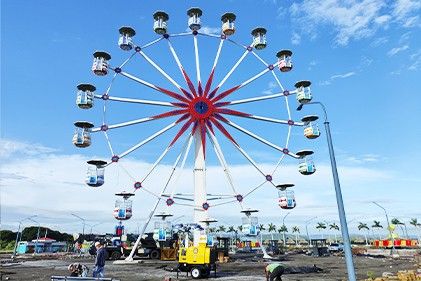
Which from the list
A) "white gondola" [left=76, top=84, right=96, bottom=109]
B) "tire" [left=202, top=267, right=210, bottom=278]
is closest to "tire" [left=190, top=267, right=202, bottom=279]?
"tire" [left=202, top=267, right=210, bottom=278]

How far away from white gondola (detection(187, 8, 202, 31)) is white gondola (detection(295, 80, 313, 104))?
11151 millimetres

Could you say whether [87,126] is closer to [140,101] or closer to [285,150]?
[140,101]

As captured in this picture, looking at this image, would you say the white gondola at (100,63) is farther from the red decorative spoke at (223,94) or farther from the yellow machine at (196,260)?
the yellow machine at (196,260)

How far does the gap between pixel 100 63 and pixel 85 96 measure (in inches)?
128

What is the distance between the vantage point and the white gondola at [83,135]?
3212 centimetres

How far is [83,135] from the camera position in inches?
1272

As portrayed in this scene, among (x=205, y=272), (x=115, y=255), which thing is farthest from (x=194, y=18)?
(x=115, y=255)

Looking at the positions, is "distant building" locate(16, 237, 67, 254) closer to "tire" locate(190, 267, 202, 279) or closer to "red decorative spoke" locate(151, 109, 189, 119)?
"red decorative spoke" locate(151, 109, 189, 119)

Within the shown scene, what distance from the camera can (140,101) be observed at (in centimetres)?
3525

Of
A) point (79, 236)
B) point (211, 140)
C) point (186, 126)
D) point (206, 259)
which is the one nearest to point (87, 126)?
point (186, 126)

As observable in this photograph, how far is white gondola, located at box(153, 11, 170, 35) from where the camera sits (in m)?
37.1

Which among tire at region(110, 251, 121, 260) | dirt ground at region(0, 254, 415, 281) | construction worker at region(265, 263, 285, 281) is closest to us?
construction worker at region(265, 263, 285, 281)

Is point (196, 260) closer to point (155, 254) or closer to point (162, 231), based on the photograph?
point (162, 231)

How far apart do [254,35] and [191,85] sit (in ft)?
28.3
